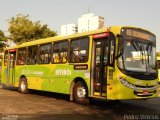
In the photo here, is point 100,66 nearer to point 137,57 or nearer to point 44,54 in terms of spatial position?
point 137,57

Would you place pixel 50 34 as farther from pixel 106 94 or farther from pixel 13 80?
pixel 106 94

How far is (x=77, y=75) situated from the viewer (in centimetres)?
1398

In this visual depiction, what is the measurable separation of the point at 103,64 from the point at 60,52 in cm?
317

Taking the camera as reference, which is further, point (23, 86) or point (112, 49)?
point (23, 86)

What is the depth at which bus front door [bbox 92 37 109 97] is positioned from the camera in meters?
12.5

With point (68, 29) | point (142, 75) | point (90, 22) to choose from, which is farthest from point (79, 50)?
point (68, 29)

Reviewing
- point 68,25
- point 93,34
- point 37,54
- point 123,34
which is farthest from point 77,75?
point 68,25

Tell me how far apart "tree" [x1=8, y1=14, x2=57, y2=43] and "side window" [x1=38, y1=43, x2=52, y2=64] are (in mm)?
28744

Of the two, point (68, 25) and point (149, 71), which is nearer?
point (149, 71)

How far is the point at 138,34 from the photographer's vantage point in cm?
1278

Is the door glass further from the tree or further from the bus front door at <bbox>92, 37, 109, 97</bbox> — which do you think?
the tree

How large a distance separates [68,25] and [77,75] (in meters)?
112

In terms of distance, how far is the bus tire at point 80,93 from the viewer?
44.2 feet

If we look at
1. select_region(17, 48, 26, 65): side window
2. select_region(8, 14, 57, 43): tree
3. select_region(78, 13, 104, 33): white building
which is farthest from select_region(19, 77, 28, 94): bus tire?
select_region(78, 13, 104, 33): white building
